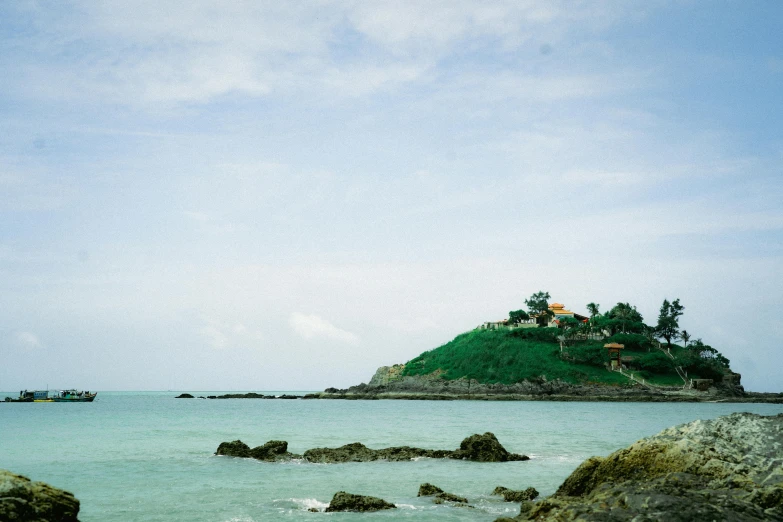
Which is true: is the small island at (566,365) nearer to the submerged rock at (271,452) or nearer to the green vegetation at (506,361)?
the green vegetation at (506,361)

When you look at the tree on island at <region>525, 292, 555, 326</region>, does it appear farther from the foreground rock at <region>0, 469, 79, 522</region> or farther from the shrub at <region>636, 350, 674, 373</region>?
the foreground rock at <region>0, 469, 79, 522</region>

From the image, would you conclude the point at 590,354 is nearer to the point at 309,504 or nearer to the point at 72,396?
the point at 72,396

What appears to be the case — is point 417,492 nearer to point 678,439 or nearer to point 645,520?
point 678,439

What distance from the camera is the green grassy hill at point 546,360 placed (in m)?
121

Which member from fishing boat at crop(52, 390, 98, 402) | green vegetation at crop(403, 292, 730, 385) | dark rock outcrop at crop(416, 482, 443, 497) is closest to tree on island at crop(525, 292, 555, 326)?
green vegetation at crop(403, 292, 730, 385)

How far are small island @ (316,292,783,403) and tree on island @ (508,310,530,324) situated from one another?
159mm

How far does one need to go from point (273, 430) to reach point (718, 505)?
41964 mm

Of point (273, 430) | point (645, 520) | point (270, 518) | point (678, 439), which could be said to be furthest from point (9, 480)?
point (273, 430)

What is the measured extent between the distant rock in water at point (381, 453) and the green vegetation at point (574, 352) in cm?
9605

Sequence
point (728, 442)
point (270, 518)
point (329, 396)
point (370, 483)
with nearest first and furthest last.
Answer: point (728, 442) < point (270, 518) < point (370, 483) < point (329, 396)

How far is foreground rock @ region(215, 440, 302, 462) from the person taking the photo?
28.7 m

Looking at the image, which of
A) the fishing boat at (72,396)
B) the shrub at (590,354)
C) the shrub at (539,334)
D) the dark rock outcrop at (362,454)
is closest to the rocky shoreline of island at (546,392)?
the shrub at (590,354)

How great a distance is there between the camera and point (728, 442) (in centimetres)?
1148

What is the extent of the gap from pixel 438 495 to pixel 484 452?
29.5 feet
